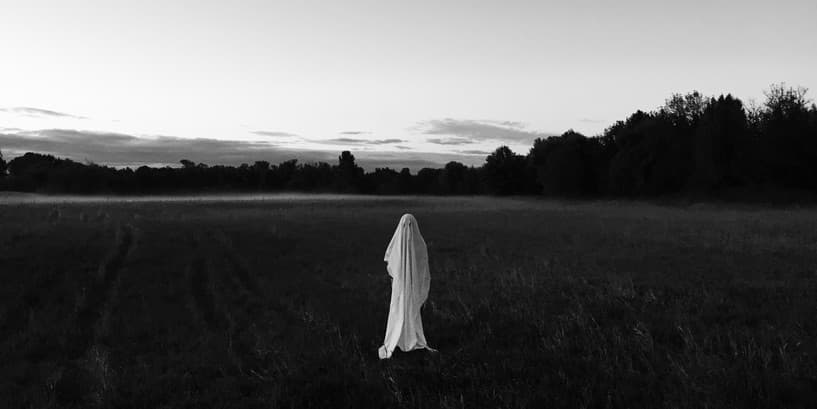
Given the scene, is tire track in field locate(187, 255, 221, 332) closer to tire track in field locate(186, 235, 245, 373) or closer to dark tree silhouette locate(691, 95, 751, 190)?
tire track in field locate(186, 235, 245, 373)

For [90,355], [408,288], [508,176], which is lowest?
[90,355]

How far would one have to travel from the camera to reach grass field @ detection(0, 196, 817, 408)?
700 centimetres

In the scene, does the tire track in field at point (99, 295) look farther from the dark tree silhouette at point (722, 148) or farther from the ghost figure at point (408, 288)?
the dark tree silhouette at point (722, 148)

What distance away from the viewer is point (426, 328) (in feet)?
34.0

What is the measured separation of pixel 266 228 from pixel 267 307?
19757 mm

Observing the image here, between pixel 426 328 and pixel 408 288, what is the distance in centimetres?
193

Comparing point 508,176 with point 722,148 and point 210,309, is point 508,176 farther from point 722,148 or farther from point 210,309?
point 210,309

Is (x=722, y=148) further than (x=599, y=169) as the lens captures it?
No

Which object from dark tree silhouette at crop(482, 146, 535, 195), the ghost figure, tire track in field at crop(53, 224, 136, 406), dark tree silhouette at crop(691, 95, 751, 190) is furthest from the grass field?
dark tree silhouette at crop(482, 146, 535, 195)

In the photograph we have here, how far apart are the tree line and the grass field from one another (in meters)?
50.8

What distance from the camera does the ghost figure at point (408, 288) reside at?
28.6 ft

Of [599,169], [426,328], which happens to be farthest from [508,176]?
[426,328]

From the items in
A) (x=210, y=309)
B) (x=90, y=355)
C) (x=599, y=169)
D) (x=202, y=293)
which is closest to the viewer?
(x=90, y=355)

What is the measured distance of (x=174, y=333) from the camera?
36.0 feet
